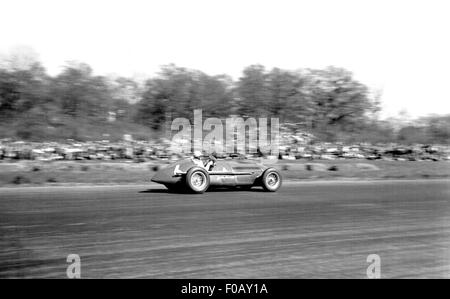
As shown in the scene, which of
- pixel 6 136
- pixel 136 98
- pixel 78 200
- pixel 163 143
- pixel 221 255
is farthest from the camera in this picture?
pixel 136 98

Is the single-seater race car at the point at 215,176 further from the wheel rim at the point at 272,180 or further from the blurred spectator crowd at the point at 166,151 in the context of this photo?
the blurred spectator crowd at the point at 166,151

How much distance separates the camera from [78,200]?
10.5 m

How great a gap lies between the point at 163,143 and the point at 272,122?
7.66 metres

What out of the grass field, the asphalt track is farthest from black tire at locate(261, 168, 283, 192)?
the grass field

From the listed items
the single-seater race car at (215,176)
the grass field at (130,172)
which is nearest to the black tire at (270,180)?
the single-seater race car at (215,176)

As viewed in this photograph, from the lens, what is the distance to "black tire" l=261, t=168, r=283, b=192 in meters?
13.3

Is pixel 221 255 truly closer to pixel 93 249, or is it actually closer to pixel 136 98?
pixel 93 249

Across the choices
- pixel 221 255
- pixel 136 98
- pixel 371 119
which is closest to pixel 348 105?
pixel 371 119

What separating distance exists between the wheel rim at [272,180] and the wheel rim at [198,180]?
1.83 metres

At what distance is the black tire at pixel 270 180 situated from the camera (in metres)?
13.3

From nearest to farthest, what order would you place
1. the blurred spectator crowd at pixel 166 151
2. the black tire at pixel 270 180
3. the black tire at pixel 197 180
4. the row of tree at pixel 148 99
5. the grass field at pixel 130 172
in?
the black tire at pixel 197 180 < the black tire at pixel 270 180 < the grass field at pixel 130 172 < the blurred spectator crowd at pixel 166 151 < the row of tree at pixel 148 99

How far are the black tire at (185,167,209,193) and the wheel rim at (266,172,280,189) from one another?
71.2 inches

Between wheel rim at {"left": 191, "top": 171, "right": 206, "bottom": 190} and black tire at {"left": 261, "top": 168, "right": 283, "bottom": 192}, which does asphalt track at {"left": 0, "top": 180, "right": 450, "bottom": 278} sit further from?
black tire at {"left": 261, "top": 168, "right": 283, "bottom": 192}

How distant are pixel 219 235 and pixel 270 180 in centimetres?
677
